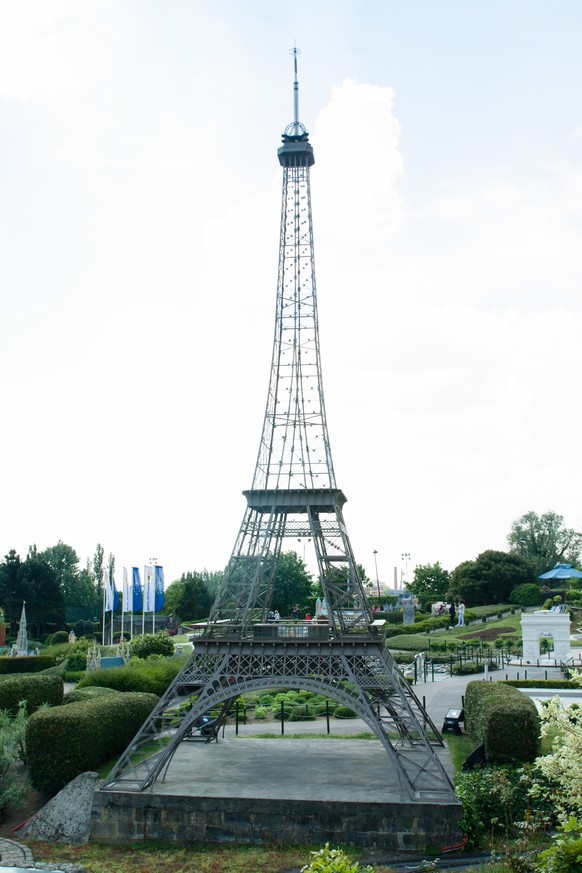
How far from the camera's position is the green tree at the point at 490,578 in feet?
307

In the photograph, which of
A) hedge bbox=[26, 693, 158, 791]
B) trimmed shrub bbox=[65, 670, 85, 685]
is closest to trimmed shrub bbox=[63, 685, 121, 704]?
hedge bbox=[26, 693, 158, 791]

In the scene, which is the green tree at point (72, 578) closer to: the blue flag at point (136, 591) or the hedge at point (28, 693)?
the blue flag at point (136, 591)

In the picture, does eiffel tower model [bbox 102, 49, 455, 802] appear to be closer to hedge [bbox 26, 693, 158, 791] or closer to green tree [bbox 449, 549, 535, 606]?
hedge [bbox 26, 693, 158, 791]

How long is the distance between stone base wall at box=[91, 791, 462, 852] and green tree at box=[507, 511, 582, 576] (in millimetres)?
93608

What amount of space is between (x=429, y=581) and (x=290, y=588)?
2935 cm

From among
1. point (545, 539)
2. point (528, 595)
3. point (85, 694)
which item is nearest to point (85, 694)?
point (85, 694)

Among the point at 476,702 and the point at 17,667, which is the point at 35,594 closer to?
the point at 17,667

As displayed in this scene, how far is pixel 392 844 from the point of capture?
2227 cm

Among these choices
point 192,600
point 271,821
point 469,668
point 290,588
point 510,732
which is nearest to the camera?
point 271,821

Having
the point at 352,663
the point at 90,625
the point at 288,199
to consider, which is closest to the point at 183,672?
the point at 352,663

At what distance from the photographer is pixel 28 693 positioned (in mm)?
33250

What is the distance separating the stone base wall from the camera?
22266 mm

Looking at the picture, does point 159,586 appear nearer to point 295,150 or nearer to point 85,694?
point 85,694

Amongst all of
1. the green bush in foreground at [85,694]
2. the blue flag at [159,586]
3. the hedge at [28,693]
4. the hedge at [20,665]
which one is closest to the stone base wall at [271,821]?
the green bush in foreground at [85,694]
